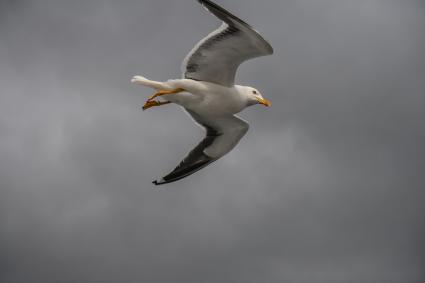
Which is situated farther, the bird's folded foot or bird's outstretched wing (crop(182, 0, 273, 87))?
the bird's folded foot

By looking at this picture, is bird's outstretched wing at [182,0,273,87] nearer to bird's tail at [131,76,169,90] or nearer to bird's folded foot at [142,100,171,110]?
bird's tail at [131,76,169,90]

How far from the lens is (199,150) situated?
1805cm

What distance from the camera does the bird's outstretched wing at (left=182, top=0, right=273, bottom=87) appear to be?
584 inches

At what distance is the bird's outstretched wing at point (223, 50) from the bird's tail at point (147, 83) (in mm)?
573

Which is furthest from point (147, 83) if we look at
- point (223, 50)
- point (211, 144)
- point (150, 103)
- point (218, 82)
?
point (211, 144)

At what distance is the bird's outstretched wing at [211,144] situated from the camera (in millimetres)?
17422

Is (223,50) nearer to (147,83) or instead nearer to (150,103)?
(147,83)

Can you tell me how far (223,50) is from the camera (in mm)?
15680

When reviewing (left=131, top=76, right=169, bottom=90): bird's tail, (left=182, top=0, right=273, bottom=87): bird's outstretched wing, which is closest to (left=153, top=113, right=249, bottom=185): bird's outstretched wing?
(left=182, top=0, right=273, bottom=87): bird's outstretched wing

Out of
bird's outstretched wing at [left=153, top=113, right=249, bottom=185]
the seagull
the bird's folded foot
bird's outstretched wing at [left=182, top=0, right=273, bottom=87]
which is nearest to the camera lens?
bird's outstretched wing at [left=182, top=0, right=273, bottom=87]

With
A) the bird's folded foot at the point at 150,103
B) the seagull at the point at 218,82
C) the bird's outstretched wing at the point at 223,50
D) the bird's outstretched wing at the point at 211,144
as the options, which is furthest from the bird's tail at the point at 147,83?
the bird's outstretched wing at the point at 211,144

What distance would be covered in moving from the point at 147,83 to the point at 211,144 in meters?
2.52

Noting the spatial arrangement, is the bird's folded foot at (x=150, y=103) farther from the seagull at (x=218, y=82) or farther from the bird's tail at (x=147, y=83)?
the bird's tail at (x=147, y=83)

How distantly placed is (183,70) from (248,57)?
1.34 meters
